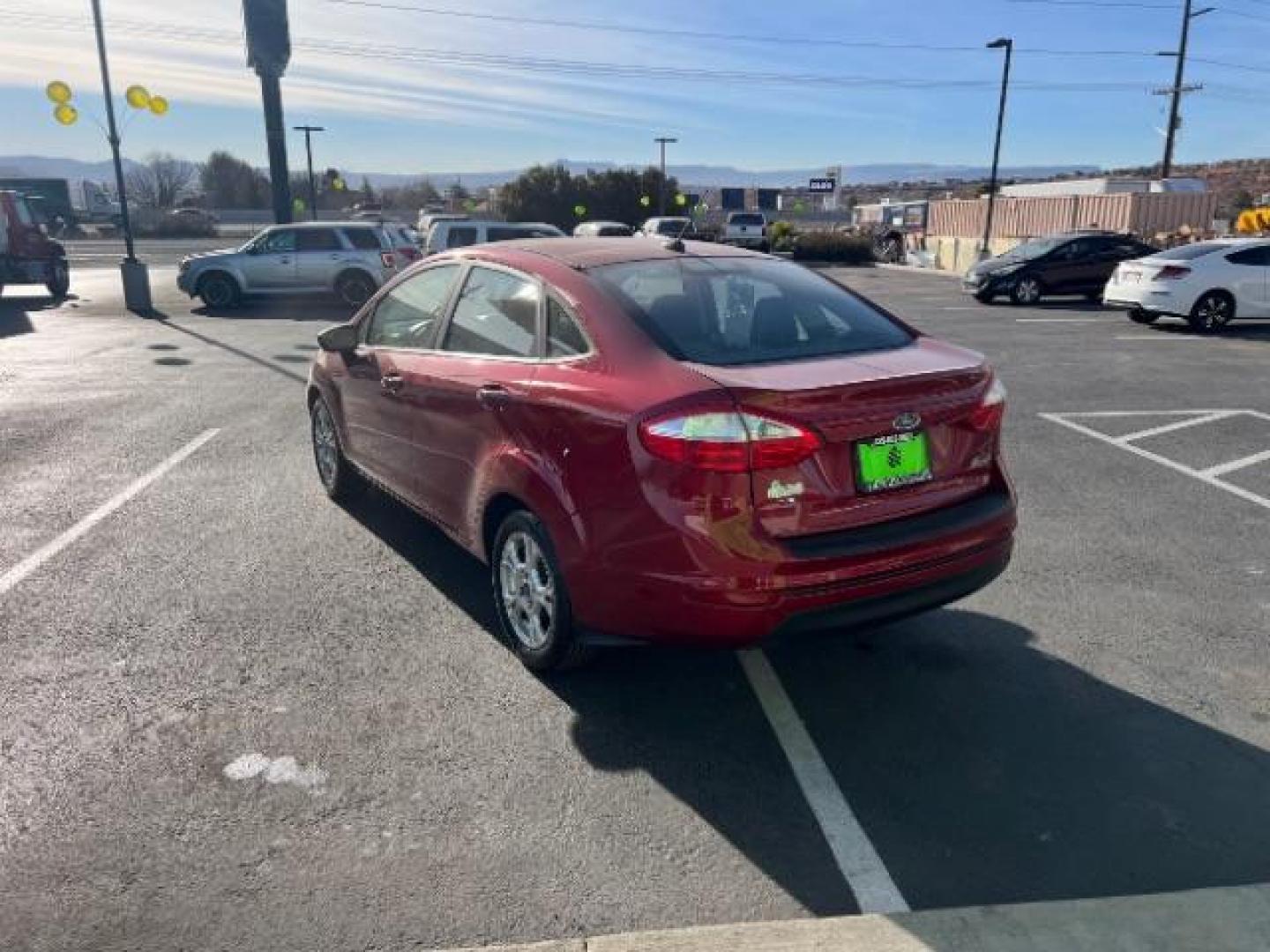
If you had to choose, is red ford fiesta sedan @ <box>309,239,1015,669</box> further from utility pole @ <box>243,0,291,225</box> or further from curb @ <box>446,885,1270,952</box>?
utility pole @ <box>243,0,291,225</box>

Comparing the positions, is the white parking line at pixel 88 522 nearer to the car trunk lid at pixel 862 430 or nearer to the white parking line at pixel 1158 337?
the car trunk lid at pixel 862 430

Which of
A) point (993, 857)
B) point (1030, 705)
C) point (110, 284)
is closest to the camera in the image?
point (993, 857)

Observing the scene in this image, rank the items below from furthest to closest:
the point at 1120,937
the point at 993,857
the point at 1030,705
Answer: the point at 1030,705 → the point at 993,857 → the point at 1120,937

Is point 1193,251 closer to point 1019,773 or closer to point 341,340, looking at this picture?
point 341,340

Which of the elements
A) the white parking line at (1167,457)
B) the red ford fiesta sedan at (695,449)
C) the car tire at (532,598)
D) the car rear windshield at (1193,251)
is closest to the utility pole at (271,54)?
the car rear windshield at (1193,251)

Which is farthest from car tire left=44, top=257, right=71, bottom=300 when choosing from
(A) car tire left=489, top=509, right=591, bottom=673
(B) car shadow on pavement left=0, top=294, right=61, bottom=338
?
(A) car tire left=489, top=509, right=591, bottom=673

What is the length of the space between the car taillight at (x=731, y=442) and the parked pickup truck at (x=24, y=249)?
20680mm

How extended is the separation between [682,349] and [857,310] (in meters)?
1.10

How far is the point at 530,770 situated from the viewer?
3320 millimetres

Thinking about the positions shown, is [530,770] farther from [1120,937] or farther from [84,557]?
[84,557]

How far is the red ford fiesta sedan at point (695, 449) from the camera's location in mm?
3131

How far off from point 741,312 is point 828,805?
1.94 metres

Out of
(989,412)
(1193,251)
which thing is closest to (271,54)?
(1193,251)

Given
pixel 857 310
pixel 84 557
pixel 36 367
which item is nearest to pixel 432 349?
pixel 857 310
